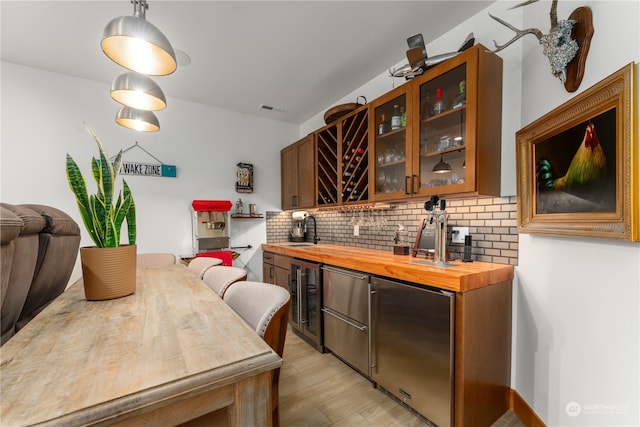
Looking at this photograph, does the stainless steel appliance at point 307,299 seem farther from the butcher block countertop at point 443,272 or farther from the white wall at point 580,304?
the white wall at point 580,304

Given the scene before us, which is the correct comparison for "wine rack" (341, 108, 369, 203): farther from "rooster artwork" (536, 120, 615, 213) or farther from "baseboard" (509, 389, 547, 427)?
"baseboard" (509, 389, 547, 427)

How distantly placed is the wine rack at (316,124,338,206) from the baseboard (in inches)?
83.6

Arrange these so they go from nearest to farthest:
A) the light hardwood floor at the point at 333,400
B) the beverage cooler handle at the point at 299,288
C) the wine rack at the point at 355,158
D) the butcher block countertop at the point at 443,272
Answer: the butcher block countertop at the point at 443,272
the light hardwood floor at the point at 333,400
the wine rack at the point at 355,158
the beverage cooler handle at the point at 299,288

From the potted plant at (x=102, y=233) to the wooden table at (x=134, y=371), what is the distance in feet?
0.66

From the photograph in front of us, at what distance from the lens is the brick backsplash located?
1758 millimetres

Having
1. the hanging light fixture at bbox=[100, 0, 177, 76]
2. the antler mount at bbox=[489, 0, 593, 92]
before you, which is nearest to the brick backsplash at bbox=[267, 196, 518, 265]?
the antler mount at bbox=[489, 0, 593, 92]

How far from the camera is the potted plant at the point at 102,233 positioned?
3.73 ft

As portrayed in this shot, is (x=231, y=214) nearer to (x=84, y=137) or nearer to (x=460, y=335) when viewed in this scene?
(x=84, y=137)

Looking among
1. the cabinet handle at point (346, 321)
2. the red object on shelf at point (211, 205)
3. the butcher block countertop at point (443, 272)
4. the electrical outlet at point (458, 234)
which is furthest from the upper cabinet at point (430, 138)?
the red object on shelf at point (211, 205)

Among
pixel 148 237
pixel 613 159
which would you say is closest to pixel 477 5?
pixel 613 159

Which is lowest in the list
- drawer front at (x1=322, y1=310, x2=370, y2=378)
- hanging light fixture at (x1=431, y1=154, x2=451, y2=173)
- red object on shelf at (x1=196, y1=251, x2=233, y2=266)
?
drawer front at (x1=322, y1=310, x2=370, y2=378)

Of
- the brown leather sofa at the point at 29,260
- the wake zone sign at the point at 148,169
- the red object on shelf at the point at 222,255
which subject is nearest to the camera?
the brown leather sofa at the point at 29,260

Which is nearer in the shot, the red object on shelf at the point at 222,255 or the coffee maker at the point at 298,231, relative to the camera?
the red object on shelf at the point at 222,255

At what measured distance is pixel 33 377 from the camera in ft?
1.99
